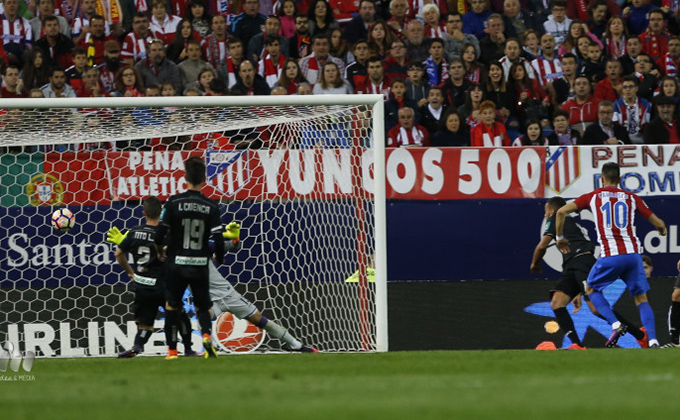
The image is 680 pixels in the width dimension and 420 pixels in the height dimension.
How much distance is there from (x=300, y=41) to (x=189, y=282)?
6.72 m

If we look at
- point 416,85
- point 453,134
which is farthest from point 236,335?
point 416,85

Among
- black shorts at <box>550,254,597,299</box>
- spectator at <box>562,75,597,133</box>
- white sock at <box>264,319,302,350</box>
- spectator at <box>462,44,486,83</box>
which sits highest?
spectator at <box>462,44,486,83</box>

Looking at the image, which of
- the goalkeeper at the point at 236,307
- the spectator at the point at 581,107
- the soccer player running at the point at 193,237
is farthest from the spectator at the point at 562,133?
the soccer player running at the point at 193,237

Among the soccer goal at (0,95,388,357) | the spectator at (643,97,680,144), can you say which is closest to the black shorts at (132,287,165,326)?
the soccer goal at (0,95,388,357)

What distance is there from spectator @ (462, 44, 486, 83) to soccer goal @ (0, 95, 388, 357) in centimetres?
325

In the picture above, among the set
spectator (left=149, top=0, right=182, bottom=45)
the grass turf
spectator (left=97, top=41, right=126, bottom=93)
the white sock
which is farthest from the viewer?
spectator (left=149, top=0, right=182, bottom=45)

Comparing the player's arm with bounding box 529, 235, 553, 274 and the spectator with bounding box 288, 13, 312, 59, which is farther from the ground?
the spectator with bounding box 288, 13, 312, 59

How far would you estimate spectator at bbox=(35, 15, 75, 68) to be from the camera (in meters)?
14.6

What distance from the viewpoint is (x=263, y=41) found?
15.0 m

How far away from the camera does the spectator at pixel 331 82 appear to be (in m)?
13.8

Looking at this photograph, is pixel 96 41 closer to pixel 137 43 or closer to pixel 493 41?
pixel 137 43

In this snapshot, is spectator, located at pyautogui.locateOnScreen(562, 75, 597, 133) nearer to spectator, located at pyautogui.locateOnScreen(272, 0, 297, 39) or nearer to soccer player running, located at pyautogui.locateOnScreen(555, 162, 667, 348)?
soccer player running, located at pyautogui.locateOnScreen(555, 162, 667, 348)

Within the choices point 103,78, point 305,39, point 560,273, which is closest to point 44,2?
point 103,78

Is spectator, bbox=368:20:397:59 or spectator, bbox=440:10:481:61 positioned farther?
Answer: spectator, bbox=440:10:481:61
